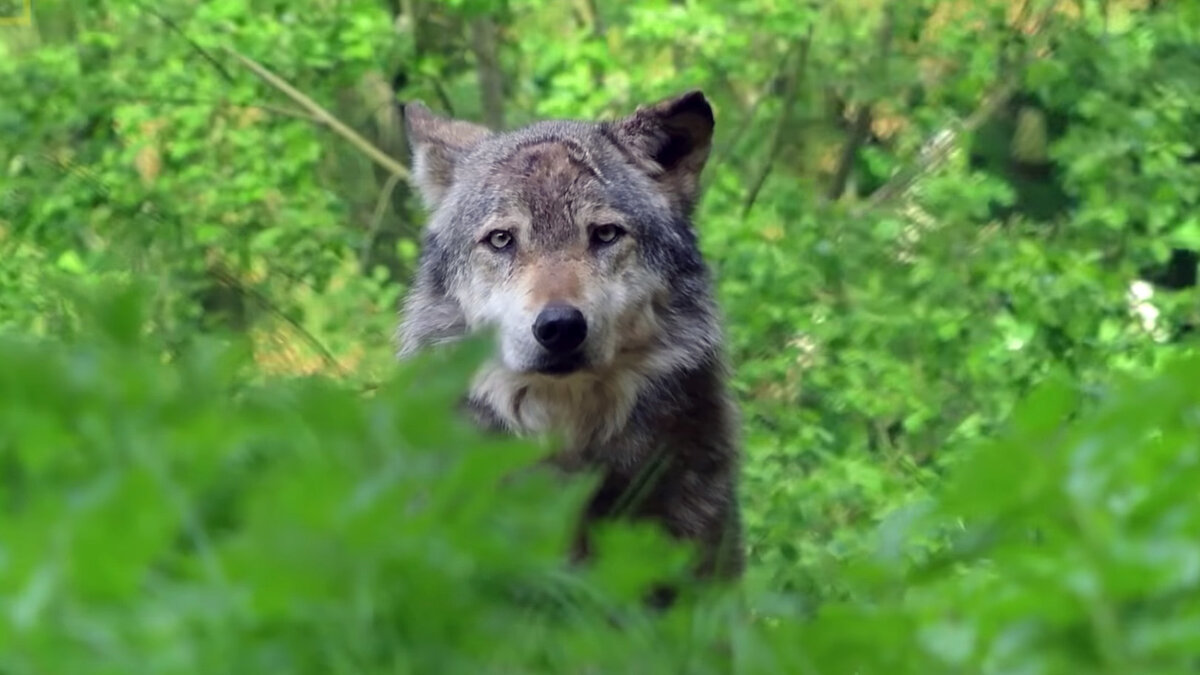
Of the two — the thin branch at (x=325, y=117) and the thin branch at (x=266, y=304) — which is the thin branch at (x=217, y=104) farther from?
the thin branch at (x=266, y=304)

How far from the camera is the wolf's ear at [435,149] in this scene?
6173mm

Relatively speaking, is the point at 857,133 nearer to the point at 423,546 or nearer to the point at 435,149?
the point at 435,149

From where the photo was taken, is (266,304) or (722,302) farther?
(266,304)

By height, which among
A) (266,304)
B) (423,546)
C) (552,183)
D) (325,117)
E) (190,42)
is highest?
(423,546)

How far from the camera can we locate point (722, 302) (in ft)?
27.7

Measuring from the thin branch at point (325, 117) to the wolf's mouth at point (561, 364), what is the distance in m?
4.74

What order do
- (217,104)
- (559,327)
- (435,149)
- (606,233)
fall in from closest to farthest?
(559,327), (606,233), (435,149), (217,104)

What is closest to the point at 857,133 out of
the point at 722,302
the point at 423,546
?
the point at 722,302

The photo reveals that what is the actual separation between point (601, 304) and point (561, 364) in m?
0.24

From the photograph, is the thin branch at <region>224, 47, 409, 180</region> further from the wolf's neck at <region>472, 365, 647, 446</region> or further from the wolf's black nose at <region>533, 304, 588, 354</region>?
the wolf's black nose at <region>533, 304, 588, 354</region>

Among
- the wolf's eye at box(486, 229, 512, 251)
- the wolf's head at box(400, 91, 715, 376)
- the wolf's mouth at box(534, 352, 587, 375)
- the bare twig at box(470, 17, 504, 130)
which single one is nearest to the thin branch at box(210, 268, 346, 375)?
the bare twig at box(470, 17, 504, 130)

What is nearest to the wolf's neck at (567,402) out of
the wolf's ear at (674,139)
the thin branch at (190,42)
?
the wolf's ear at (674,139)

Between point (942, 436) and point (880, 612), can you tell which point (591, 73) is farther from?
point (880, 612)

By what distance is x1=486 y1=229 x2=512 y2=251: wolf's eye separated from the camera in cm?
561
